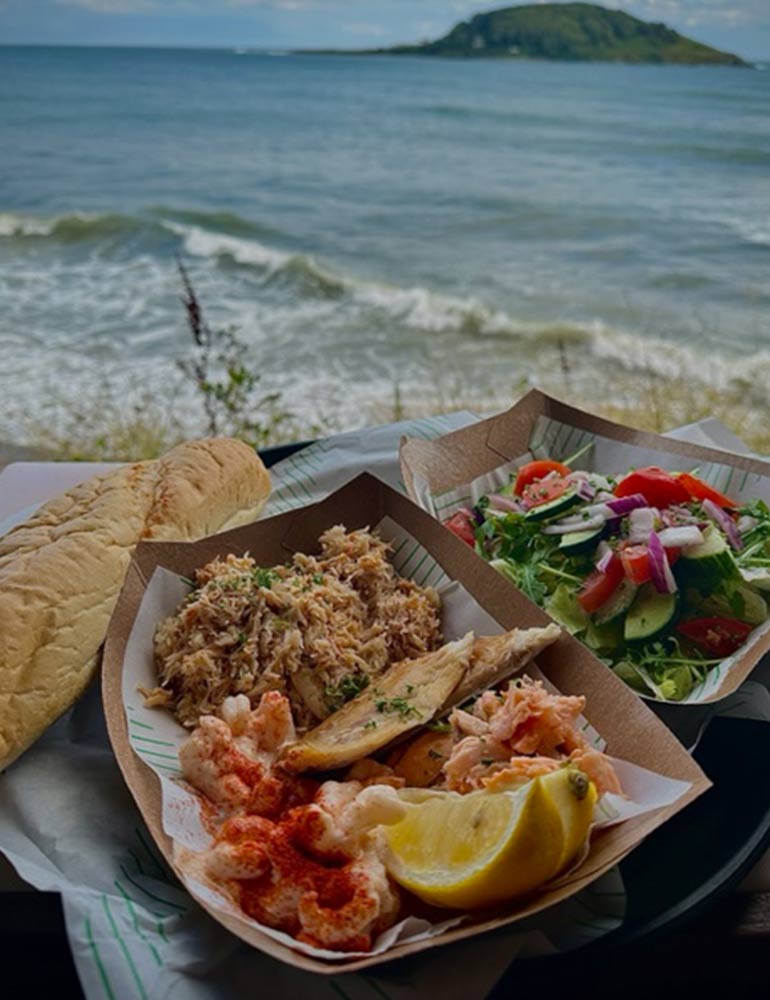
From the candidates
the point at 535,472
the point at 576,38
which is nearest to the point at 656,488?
the point at 535,472

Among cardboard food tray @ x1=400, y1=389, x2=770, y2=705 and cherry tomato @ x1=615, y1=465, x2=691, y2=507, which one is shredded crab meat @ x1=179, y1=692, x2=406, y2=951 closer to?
cardboard food tray @ x1=400, y1=389, x2=770, y2=705

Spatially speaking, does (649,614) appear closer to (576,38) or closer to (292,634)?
(292,634)

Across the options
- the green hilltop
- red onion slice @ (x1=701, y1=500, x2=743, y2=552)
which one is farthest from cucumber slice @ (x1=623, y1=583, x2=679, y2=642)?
the green hilltop

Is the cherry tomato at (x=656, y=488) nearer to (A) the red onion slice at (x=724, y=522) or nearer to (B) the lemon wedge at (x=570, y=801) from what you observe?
(A) the red onion slice at (x=724, y=522)

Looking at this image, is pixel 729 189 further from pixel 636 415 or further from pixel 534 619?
pixel 534 619


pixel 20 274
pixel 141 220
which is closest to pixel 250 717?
pixel 20 274

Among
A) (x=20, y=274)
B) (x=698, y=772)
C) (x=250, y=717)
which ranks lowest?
(x=20, y=274)
